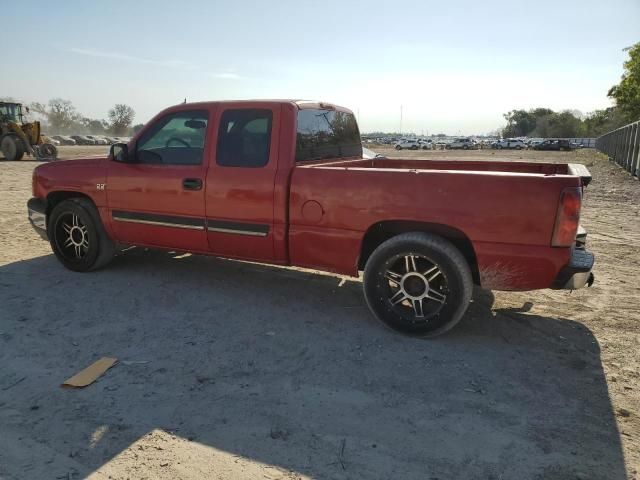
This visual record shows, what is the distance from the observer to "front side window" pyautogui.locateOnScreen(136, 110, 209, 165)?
4.68m

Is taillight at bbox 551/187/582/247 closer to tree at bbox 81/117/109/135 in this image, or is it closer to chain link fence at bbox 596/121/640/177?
chain link fence at bbox 596/121/640/177

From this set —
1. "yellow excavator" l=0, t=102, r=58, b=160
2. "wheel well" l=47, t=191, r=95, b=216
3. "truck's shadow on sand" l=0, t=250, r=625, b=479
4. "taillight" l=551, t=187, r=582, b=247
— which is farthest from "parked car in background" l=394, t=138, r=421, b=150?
"taillight" l=551, t=187, r=582, b=247

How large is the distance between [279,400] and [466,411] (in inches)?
45.7

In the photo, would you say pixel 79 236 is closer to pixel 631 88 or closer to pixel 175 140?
pixel 175 140

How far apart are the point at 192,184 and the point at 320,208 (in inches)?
54.2

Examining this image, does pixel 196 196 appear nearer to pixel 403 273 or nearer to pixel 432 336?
pixel 403 273

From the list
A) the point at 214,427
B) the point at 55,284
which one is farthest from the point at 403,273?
the point at 55,284

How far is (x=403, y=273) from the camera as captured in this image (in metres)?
3.96

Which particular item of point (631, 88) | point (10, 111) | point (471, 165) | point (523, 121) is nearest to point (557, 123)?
point (523, 121)

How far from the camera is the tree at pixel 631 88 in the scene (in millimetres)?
33688

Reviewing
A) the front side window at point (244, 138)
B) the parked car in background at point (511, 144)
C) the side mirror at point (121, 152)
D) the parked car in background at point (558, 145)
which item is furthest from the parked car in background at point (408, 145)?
the front side window at point (244, 138)

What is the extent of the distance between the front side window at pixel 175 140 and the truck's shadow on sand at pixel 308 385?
53.9 inches

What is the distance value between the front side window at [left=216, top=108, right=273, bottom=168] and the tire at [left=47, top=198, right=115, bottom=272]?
183 centimetres

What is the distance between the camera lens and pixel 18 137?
2242 centimetres
